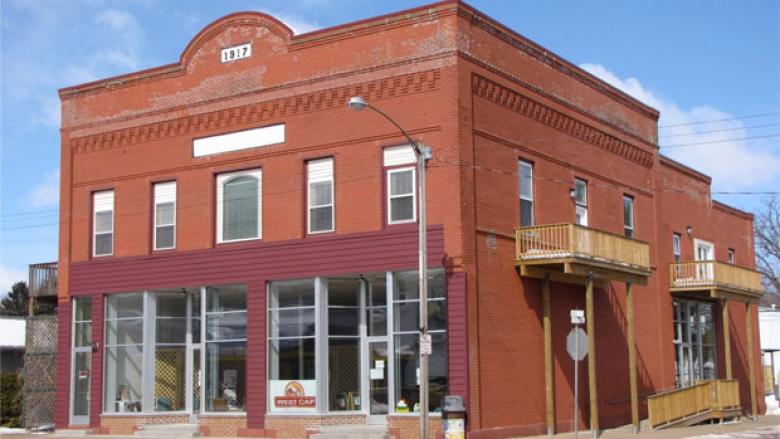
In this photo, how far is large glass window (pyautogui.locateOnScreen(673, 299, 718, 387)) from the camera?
3803cm

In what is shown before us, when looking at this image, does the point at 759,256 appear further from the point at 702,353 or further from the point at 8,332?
the point at 8,332

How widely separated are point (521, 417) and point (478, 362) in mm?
2558

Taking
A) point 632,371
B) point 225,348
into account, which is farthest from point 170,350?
point 632,371

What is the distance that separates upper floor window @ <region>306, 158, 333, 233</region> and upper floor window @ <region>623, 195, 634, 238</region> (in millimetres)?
11514

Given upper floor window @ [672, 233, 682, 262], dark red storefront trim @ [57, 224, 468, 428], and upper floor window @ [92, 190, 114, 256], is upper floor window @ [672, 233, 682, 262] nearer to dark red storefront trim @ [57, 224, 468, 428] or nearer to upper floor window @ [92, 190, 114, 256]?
dark red storefront trim @ [57, 224, 468, 428]

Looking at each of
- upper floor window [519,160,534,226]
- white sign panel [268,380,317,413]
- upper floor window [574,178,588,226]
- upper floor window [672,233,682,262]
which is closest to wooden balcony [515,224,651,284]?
upper floor window [519,160,534,226]

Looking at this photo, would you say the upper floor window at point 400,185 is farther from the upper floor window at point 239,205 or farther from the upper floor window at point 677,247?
the upper floor window at point 677,247

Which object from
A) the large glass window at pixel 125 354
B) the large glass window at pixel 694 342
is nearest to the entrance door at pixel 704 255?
the large glass window at pixel 694 342

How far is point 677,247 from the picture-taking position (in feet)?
129

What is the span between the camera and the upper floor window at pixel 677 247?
128 feet

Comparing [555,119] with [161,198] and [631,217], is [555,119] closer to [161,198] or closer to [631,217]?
[631,217]

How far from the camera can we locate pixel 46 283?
120ft

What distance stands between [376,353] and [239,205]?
6.50 metres

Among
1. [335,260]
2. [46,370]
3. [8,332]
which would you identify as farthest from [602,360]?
[8,332]
